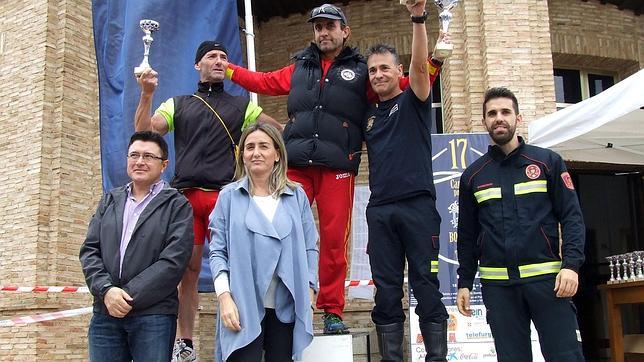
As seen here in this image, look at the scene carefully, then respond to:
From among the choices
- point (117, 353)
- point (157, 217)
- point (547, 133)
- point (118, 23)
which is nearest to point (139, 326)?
point (117, 353)

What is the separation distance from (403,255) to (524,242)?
725mm

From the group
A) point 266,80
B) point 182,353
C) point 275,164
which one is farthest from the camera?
point 266,80

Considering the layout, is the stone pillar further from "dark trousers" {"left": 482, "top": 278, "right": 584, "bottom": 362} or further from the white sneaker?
the white sneaker

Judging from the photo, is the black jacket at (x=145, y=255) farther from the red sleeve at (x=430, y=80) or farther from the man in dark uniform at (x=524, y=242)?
the man in dark uniform at (x=524, y=242)

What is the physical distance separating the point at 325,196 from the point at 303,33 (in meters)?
7.49

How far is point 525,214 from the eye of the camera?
380 cm

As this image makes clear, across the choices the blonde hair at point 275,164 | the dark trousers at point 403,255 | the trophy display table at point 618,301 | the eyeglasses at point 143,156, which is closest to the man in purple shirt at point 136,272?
the eyeglasses at point 143,156

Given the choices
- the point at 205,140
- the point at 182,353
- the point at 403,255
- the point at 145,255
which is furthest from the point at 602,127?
the point at 145,255

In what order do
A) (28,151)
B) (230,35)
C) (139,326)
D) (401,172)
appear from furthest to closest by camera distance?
1. (28,151)
2. (230,35)
3. (401,172)
4. (139,326)

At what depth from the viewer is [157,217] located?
3725 mm

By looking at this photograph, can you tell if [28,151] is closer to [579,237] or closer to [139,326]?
[139,326]

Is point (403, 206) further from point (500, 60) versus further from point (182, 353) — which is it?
point (500, 60)

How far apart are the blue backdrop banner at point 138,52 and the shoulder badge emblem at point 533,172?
3.38 metres

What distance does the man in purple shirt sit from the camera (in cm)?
353
